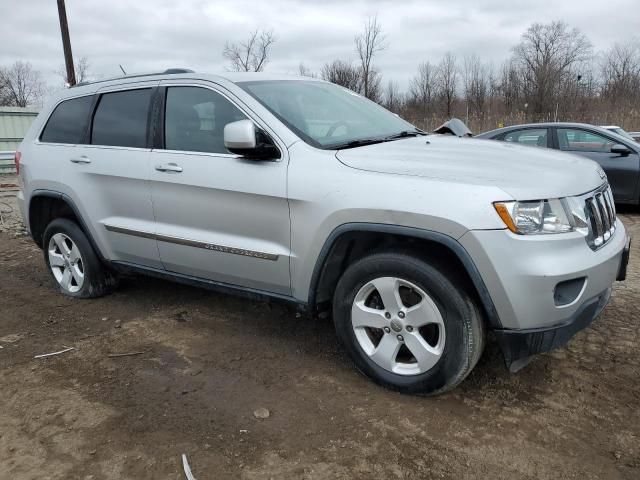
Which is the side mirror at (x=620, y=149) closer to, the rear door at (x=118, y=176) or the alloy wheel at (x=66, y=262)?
the rear door at (x=118, y=176)

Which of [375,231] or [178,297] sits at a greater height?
[375,231]

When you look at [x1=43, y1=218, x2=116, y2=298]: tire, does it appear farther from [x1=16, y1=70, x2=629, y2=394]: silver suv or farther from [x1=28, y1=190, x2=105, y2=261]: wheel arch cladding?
[x1=16, y1=70, x2=629, y2=394]: silver suv

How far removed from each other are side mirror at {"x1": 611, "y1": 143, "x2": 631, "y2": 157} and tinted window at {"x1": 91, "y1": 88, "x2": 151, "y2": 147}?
663 centimetres

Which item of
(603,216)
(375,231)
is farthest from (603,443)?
(375,231)

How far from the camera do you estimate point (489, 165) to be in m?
2.81

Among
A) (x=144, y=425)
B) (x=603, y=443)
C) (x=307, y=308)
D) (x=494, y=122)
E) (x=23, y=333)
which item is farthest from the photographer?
(x=494, y=122)

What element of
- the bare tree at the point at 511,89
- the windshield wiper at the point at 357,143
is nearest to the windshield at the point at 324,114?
the windshield wiper at the point at 357,143

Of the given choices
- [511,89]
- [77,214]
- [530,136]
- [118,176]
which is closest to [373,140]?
[118,176]

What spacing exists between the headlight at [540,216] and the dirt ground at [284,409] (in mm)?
959

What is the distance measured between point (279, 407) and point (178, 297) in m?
2.18

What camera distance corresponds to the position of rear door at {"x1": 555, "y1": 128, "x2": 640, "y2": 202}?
7.69 meters

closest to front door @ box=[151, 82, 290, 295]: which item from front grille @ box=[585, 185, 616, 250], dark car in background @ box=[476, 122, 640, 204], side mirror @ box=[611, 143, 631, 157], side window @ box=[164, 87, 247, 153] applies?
side window @ box=[164, 87, 247, 153]

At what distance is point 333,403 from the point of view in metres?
2.96

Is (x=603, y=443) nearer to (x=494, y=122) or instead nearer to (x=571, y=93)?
(x=494, y=122)
